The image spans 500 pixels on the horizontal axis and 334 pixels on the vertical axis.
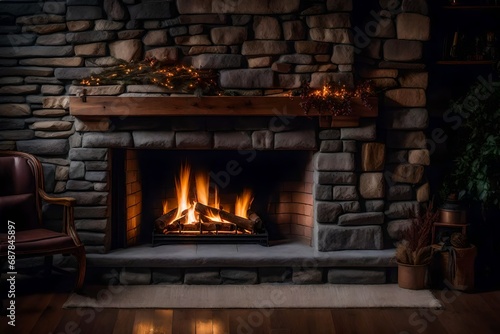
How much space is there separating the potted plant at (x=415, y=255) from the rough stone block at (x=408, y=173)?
0.72ft

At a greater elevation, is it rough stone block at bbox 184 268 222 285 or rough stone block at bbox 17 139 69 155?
rough stone block at bbox 17 139 69 155

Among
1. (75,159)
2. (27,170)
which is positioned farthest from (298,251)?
(27,170)

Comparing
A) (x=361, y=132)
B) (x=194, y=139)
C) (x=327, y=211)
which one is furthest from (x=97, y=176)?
(x=361, y=132)

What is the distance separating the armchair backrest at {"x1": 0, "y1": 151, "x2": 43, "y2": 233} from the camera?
12.9 feet

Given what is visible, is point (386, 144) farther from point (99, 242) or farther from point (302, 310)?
point (99, 242)

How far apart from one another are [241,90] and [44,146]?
1.49 m

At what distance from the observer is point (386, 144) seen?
13.5 feet

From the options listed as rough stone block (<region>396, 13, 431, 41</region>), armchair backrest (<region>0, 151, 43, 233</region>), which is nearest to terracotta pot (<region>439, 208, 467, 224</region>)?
rough stone block (<region>396, 13, 431, 41</region>)

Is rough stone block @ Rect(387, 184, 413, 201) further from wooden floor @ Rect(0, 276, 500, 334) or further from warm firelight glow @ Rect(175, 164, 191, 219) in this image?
warm firelight glow @ Rect(175, 164, 191, 219)

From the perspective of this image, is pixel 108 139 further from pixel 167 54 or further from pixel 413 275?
pixel 413 275

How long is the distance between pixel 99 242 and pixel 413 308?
2.21 m

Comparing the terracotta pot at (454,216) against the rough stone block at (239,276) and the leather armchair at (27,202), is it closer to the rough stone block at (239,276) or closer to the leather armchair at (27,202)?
the rough stone block at (239,276)

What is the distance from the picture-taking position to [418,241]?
3.95 meters

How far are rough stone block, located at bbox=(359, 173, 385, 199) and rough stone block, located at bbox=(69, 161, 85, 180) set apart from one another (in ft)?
6.61
